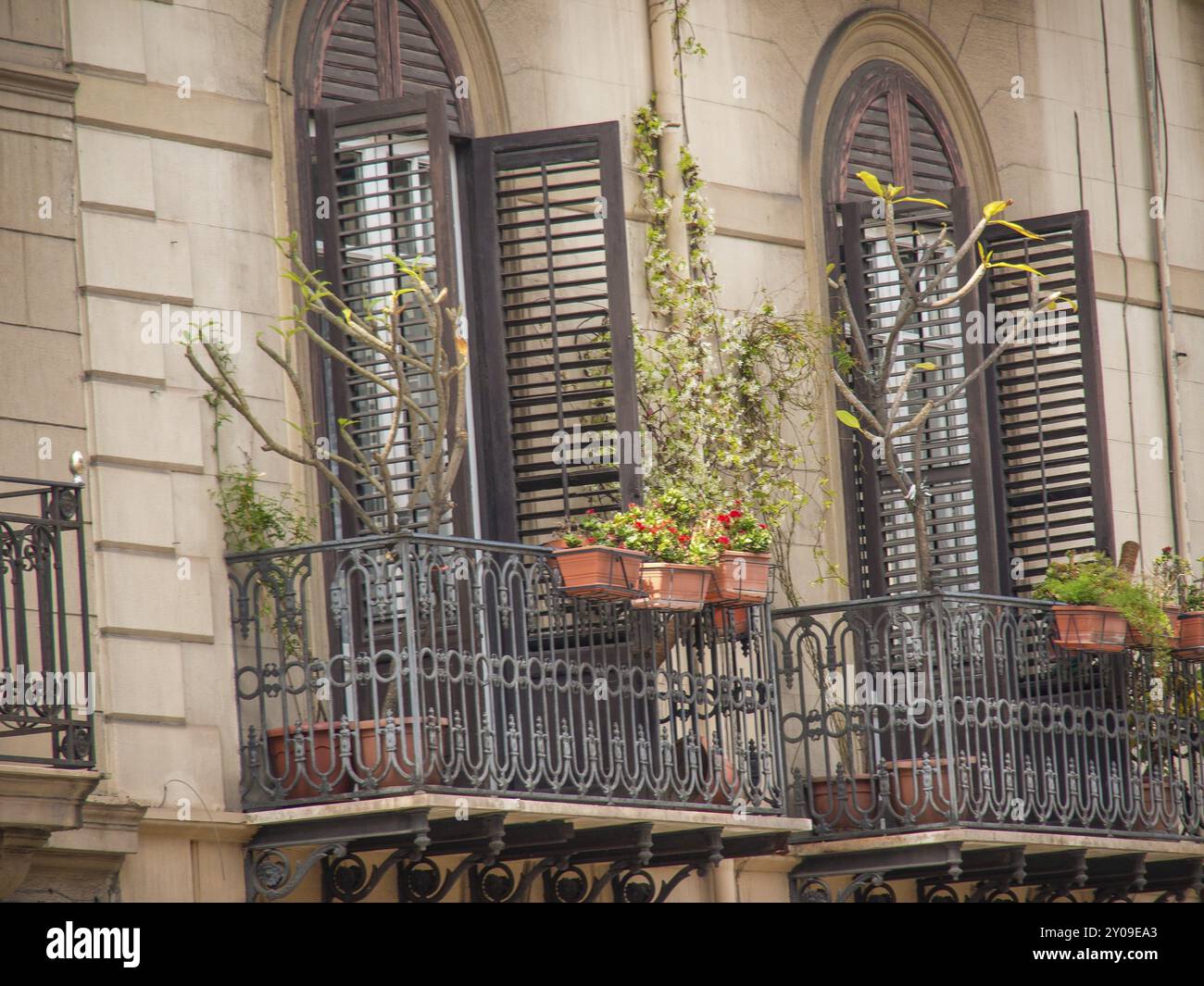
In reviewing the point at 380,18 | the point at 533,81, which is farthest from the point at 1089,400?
the point at 380,18

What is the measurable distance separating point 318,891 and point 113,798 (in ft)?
4.04

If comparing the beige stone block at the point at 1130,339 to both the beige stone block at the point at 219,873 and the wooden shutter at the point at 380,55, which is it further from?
the beige stone block at the point at 219,873

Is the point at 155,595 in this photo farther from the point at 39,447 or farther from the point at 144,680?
the point at 39,447

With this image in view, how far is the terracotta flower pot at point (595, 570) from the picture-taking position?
1185 centimetres

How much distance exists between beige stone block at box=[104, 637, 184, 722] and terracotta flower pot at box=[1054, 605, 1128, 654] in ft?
16.2

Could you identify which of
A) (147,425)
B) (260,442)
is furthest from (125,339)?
(260,442)

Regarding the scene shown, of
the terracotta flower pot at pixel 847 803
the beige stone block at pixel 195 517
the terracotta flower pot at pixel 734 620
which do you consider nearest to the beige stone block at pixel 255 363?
the beige stone block at pixel 195 517

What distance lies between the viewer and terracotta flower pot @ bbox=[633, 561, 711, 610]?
39.9 feet

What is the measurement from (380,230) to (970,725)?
13.2 feet

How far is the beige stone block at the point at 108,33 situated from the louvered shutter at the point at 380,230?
1011 mm

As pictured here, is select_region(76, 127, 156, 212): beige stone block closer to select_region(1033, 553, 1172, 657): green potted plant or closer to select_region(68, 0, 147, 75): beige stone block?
select_region(68, 0, 147, 75): beige stone block

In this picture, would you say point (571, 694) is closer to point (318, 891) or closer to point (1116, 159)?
point (318, 891)

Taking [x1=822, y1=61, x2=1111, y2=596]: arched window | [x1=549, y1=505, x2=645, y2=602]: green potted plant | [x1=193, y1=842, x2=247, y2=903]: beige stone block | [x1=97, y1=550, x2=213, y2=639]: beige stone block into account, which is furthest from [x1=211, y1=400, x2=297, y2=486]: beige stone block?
[x1=822, y1=61, x2=1111, y2=596]: arched window

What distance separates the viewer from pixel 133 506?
36.9 feet
